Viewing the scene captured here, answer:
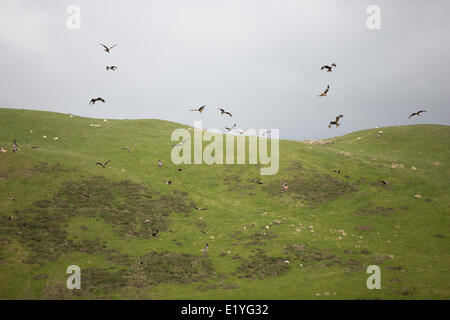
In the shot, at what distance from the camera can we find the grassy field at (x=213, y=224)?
1145 inches

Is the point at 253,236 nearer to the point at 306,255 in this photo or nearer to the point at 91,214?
the point at 306,255

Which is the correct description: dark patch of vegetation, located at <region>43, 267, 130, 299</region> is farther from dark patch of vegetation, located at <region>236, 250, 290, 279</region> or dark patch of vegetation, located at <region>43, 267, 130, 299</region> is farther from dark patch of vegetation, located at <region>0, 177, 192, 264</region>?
dark patch of vegetation, located at <region>236, 250, 290, 279</region>

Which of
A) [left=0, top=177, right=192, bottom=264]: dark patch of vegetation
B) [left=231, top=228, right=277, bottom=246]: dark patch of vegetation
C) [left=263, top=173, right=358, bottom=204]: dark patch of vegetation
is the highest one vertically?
[left=263, top=173, right=358, bottom=204]: dark patch of vegetation

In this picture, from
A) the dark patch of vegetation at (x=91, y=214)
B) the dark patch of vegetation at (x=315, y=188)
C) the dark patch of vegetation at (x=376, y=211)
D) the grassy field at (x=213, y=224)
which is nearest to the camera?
the grassy field at (x=213, y=224)

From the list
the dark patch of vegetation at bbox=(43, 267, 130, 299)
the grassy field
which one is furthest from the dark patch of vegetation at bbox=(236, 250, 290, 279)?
the dark patch of vegetation at bbox=(43, 267, 130, 299)

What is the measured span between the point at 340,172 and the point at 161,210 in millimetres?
30974

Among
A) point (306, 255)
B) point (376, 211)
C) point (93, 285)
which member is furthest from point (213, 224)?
point (376, 211)

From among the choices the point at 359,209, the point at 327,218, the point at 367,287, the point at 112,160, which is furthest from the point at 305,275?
the point at 112,160

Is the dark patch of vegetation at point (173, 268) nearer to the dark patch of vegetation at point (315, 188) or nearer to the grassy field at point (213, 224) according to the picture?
the grassy field at point (213, 224)

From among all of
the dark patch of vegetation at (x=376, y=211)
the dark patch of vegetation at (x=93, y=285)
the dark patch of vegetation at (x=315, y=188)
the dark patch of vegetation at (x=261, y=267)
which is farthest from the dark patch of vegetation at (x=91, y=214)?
the dark patch of vegetation at (x=376, y=211)

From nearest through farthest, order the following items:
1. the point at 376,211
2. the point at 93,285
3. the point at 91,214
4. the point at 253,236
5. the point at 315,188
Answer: the point at 93,285 < the point at 91,214 < the point at 253,236 < the point at 376,211 < the point at 315,188

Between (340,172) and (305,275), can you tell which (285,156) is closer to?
(340,172)

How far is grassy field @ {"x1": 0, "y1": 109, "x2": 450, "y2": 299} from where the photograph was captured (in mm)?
29094

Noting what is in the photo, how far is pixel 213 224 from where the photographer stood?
139 ft
